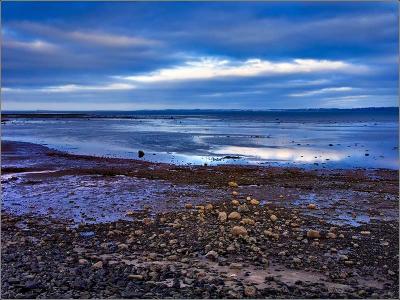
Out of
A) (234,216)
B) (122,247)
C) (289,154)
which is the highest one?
(234,216)

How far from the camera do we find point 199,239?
8.85 metres

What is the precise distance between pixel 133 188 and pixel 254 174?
20.0 feet

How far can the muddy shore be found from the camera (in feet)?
21.7

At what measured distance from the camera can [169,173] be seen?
19359 millimetres

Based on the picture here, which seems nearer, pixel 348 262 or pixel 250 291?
pixel 250 291

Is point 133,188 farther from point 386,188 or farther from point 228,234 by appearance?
point 386,188

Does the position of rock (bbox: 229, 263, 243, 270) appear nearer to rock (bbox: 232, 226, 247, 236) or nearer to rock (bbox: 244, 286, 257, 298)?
rock (bbox: 244, 286, 257, 298)

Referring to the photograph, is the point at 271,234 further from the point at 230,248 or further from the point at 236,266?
the point at 236,266

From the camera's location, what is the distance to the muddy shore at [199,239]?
6.61 m

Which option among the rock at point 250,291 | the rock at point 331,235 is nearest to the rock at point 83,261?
the rock at point 250,291

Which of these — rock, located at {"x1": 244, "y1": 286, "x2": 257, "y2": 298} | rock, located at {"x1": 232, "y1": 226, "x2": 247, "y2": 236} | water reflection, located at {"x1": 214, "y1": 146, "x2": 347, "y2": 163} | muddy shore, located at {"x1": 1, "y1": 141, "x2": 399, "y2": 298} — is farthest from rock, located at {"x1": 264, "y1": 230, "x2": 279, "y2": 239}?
water reflection, located at {"x1": 214, "y1": 146, "x2": 347, "y2": 163}

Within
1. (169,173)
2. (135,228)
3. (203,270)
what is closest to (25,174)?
(169,173)

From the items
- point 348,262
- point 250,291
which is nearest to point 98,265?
point 250,291

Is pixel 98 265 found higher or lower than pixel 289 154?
higher
